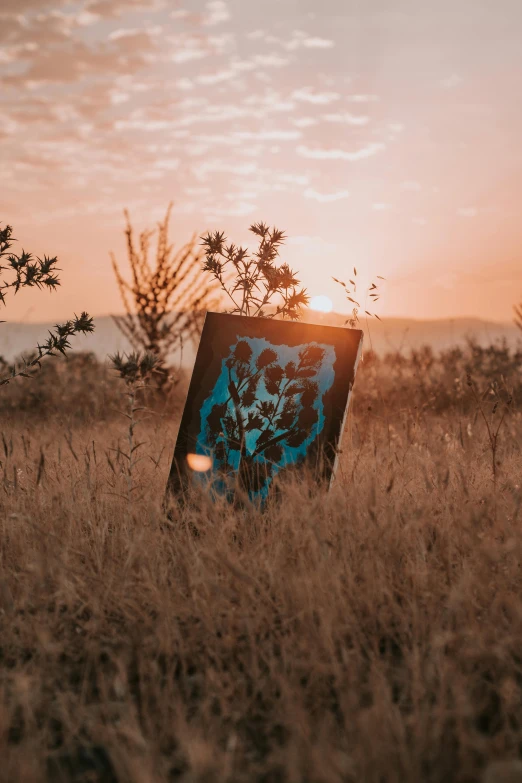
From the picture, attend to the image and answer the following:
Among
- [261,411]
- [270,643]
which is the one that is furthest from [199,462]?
[270,643]

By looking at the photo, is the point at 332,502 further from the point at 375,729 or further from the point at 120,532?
the point at 375,729

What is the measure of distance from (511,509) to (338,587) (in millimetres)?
1286

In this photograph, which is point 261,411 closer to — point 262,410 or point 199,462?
point 262,410

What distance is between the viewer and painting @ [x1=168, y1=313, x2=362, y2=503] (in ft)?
12.4

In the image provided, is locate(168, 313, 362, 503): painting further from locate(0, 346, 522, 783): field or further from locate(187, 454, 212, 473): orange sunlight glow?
locate(0, 346, 522, 783): field

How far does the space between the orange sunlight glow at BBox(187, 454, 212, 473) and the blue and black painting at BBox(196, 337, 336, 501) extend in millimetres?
30

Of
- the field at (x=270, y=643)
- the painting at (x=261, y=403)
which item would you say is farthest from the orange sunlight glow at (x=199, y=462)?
the field at (x=270, y=643)

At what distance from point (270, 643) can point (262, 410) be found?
181cm

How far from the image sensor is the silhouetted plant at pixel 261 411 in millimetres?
3824

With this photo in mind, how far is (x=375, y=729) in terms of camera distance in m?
1.79

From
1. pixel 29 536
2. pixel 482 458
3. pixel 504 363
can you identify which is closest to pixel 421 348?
pixel 504 363

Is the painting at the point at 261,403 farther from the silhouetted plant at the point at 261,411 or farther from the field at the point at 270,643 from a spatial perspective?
the field at the point at 270,643

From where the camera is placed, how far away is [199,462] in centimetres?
386

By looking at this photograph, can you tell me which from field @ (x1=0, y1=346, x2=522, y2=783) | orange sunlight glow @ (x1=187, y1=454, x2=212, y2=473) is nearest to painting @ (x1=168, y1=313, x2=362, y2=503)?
orange sunlight glow @ (x1=187, y1=454, x2=212, y2=473)
